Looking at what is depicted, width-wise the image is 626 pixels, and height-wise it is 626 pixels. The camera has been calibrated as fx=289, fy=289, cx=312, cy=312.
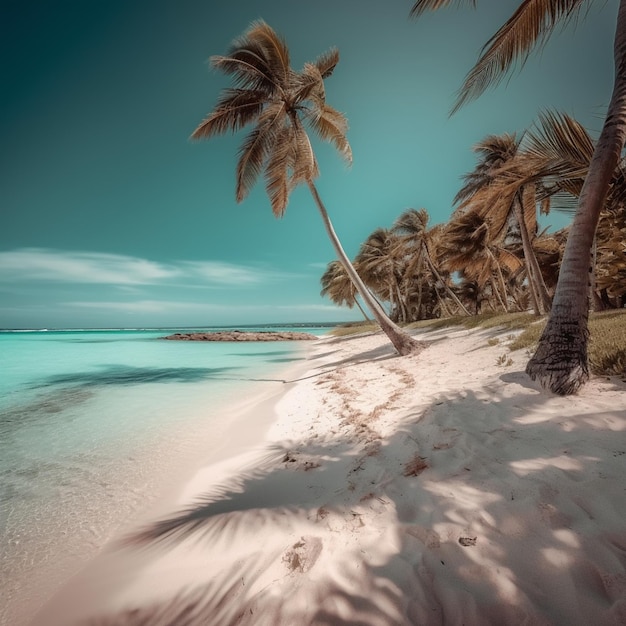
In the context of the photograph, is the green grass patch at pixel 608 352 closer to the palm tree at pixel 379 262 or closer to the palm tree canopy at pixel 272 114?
the palm tree canopy at pixel 272 114

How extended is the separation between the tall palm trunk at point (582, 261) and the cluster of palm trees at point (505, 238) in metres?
1.22

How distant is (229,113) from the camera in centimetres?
966

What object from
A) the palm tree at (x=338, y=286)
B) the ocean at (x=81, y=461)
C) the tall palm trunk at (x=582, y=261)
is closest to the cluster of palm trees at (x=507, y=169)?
the tall palm trunk at (x=582, y=261)

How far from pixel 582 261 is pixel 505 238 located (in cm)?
2091

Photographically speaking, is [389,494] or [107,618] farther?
[389,494]

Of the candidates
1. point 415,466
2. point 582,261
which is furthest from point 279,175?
point 415,466

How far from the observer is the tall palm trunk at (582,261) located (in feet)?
11.6

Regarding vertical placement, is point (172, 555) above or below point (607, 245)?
below

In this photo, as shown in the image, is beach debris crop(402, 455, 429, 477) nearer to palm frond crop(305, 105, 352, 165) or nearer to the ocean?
the ocean

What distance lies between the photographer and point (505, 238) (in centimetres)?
2102

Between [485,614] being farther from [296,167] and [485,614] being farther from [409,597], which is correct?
[296,167]

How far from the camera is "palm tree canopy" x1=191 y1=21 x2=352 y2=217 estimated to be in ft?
29.9

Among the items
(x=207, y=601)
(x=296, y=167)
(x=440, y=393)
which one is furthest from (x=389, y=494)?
(x=296, y=167)

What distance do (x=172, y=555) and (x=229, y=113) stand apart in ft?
37.6
